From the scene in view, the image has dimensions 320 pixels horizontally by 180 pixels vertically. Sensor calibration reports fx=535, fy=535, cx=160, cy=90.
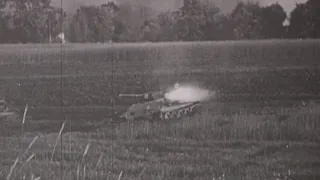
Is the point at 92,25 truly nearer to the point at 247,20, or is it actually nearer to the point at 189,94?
the point at 189,94

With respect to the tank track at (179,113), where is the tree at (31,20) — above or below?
above

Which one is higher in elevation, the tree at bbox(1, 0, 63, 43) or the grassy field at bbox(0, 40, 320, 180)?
the tree at bbox(1, 0, 63, 43)

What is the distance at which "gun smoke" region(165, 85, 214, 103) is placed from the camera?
3.29 m

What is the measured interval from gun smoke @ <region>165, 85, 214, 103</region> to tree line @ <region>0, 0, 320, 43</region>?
31 centimetres

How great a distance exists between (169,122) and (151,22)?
628mm

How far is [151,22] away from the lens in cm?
331

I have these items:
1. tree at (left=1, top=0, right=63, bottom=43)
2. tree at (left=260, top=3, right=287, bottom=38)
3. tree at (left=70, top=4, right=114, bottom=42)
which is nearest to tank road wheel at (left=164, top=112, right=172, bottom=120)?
tree at (left=70, top=4, right=114, bottom=42)

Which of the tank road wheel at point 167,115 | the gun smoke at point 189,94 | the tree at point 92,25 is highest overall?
the tree at point 92,25

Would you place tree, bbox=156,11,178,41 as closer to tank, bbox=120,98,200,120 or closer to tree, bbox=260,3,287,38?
tank, bbox=120,98,200,120

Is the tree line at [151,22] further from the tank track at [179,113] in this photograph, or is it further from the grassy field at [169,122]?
the tank track at [179,113]

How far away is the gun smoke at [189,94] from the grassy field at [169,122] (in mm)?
45

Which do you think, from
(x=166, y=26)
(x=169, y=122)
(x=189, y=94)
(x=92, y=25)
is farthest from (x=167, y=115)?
(x=92, y=25)

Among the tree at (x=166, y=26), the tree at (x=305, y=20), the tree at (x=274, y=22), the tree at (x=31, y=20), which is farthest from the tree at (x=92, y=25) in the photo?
the tree at (x=305, y=20)

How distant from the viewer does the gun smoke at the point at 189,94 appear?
10.8ft
